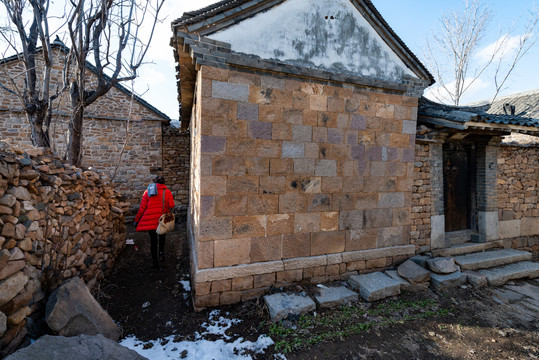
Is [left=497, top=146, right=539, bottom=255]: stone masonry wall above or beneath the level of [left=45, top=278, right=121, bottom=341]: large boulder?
above

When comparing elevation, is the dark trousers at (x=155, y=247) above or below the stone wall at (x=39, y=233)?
below

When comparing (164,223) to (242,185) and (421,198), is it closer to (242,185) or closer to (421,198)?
(242,185)

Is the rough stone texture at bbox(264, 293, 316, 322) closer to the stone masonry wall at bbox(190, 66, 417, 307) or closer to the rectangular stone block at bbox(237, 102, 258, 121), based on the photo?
the stone masonry wall at bbox(190, 66, 417, 307)

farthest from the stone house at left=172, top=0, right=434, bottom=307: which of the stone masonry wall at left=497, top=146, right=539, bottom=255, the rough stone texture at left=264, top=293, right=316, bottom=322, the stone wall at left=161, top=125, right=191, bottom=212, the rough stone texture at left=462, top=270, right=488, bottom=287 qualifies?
the stone wall at left=161, top=125, right=191, bottom=212

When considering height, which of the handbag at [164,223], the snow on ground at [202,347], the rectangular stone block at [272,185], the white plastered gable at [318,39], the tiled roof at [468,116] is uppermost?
the white plastered gable at [318,39]

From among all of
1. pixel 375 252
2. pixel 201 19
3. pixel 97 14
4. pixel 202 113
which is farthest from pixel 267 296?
pixel 97 14

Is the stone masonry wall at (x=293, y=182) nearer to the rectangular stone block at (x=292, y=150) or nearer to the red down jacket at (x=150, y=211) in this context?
the rectangular stone block at (x=292, y=150)

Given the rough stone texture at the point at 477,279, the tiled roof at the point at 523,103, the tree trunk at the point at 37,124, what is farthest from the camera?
the tiled roof at the point at 523,103

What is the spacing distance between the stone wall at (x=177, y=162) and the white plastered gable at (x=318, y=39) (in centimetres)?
704

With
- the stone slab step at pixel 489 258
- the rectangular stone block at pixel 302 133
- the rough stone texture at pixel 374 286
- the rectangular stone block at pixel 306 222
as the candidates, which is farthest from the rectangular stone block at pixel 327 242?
the stone slab step at pixel 489 258

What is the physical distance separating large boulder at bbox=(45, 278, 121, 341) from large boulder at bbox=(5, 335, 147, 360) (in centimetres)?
49

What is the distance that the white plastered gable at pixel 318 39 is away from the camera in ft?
12.3

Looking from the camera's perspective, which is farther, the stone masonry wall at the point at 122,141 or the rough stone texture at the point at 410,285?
the stone masonry wall at the point at 122,141

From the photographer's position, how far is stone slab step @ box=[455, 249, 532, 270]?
4.86 metres
